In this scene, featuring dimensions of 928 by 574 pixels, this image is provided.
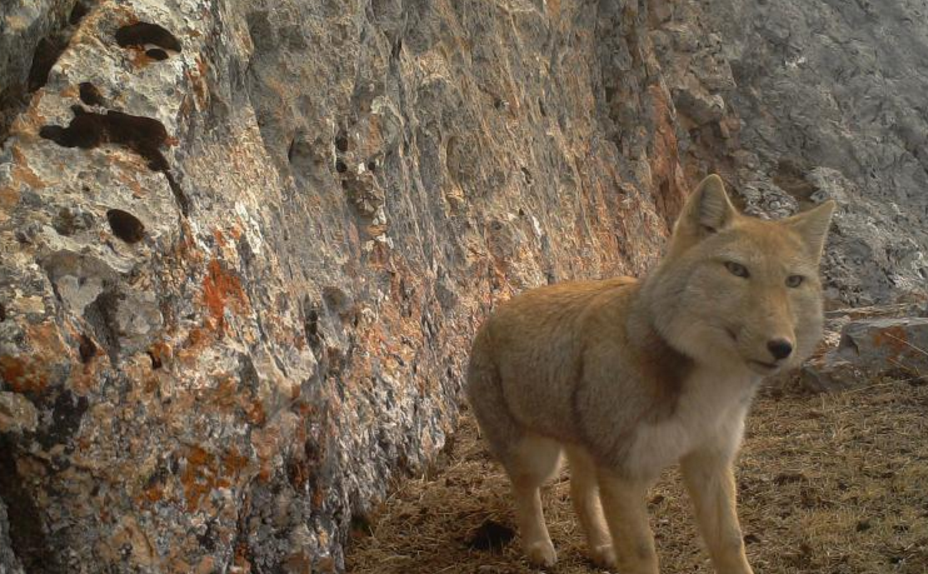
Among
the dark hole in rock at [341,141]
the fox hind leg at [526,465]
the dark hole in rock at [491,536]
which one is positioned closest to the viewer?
the fox hind leg at [526,465]

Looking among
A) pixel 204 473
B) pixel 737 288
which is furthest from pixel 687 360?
pixel 204 473

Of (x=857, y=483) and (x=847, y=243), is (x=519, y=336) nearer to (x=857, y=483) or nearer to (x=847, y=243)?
(x=857, y=483)

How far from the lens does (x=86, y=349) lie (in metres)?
3.89

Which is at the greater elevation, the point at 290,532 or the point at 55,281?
the point at 55,281

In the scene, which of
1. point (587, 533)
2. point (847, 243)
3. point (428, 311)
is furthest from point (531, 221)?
point (847, 243)

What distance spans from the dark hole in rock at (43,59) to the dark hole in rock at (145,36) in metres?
0.28

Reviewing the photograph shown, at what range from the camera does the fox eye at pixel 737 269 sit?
4.85m

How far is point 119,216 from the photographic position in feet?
14.0

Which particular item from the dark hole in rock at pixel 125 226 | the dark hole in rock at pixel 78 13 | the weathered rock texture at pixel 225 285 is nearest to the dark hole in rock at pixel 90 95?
the weathered rock texture at pixel 225 285

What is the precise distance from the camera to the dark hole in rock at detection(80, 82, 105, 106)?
4.51 metres

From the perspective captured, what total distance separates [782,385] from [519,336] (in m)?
4.42

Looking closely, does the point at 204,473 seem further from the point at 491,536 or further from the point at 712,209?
the point at 712,209

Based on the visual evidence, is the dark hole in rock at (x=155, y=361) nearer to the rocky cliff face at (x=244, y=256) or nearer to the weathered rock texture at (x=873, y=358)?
the rocky cliff face at (x=244, y=256)

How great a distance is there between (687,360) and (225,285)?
235cm
